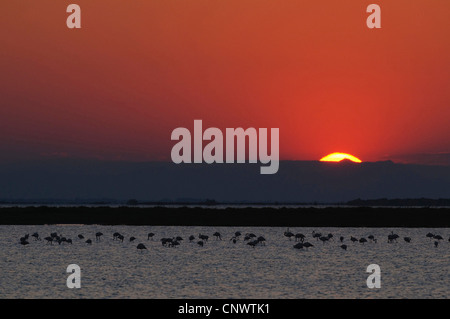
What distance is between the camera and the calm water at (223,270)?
31.6 metres

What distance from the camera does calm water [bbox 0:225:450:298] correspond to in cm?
3159

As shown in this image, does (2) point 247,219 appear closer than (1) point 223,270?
No

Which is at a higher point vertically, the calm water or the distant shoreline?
the distant shoreline

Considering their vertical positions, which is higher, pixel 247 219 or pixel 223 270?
pixel 247 219

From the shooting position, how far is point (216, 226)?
3812 inches

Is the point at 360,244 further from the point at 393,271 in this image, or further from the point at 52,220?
the point at 52,220

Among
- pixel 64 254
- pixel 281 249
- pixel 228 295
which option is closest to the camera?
pixel 228 295

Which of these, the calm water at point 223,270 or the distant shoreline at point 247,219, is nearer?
the calm water at point 223,270

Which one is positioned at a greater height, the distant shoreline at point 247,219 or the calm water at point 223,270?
the distant shoreline at point 247,219

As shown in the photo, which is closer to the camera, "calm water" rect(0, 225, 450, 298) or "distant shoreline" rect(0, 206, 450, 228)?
"calm water" rect(0, 225, 450, 298)

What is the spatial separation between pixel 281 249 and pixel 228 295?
2567 cm

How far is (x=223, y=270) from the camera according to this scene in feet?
132
